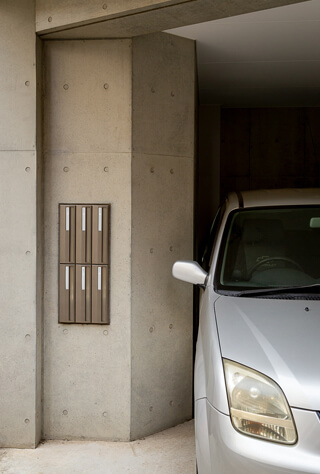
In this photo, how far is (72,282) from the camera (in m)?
4.59

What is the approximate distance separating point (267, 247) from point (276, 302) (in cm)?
85

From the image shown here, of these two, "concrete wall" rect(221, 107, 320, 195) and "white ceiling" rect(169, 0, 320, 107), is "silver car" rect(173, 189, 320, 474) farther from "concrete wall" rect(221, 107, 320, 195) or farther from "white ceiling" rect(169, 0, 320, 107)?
"concrete wall" rect(221, 107, 320, 195)

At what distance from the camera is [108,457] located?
4.25m

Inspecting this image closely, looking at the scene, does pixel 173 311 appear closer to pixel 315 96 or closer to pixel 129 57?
pixel 129 57

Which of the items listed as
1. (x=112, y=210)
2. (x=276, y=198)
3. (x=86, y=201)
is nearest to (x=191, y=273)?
(x=276, y=198)

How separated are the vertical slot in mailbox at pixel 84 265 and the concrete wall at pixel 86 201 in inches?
2.8

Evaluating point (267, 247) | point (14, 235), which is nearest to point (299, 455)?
point (267, 247)

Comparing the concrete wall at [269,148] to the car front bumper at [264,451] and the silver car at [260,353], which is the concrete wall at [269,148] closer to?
the silver car at [260,353]

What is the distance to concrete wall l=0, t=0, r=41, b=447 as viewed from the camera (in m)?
4.41

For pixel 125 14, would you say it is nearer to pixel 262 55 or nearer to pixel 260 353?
pixel 262 55

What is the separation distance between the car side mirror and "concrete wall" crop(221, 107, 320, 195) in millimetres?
6368

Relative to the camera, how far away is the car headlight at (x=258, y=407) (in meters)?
2.29

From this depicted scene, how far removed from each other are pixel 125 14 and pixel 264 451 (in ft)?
10.4

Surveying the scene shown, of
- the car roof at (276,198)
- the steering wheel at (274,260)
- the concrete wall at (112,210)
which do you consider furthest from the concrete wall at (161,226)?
the steering wheel at (274,260)
